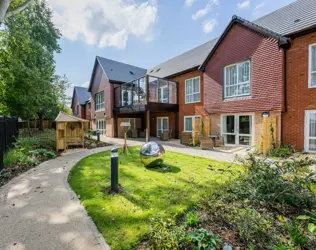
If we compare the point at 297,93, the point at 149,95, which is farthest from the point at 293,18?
the point at 149,95

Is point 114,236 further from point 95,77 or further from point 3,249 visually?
point 95,77

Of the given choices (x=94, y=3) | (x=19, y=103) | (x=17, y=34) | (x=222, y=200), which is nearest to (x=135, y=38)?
(x=94, y=3)

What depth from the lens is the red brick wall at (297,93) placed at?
790 cm

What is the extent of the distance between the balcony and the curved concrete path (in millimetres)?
9332

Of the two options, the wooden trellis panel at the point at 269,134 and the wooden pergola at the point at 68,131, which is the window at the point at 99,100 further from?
the wooden trellis panel at the point at 269,134

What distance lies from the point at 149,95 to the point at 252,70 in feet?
23.7

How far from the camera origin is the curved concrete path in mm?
2445

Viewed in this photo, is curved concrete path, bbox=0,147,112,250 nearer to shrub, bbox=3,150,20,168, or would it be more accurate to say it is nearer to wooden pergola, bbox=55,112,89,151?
shrub, bbox=3,150,20,168

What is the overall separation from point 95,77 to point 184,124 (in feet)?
43.8

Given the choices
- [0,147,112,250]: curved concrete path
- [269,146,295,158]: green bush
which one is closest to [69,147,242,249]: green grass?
[0,147,112,250]: curved concrete path

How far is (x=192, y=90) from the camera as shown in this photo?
45.7 feet

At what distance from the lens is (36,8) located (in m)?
20.0

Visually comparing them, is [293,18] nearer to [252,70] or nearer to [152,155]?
[252,70]

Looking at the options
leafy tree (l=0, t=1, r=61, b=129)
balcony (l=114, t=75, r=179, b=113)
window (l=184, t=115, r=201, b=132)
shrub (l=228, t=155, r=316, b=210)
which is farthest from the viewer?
window (l=184, t=115, r=201, b=132)
